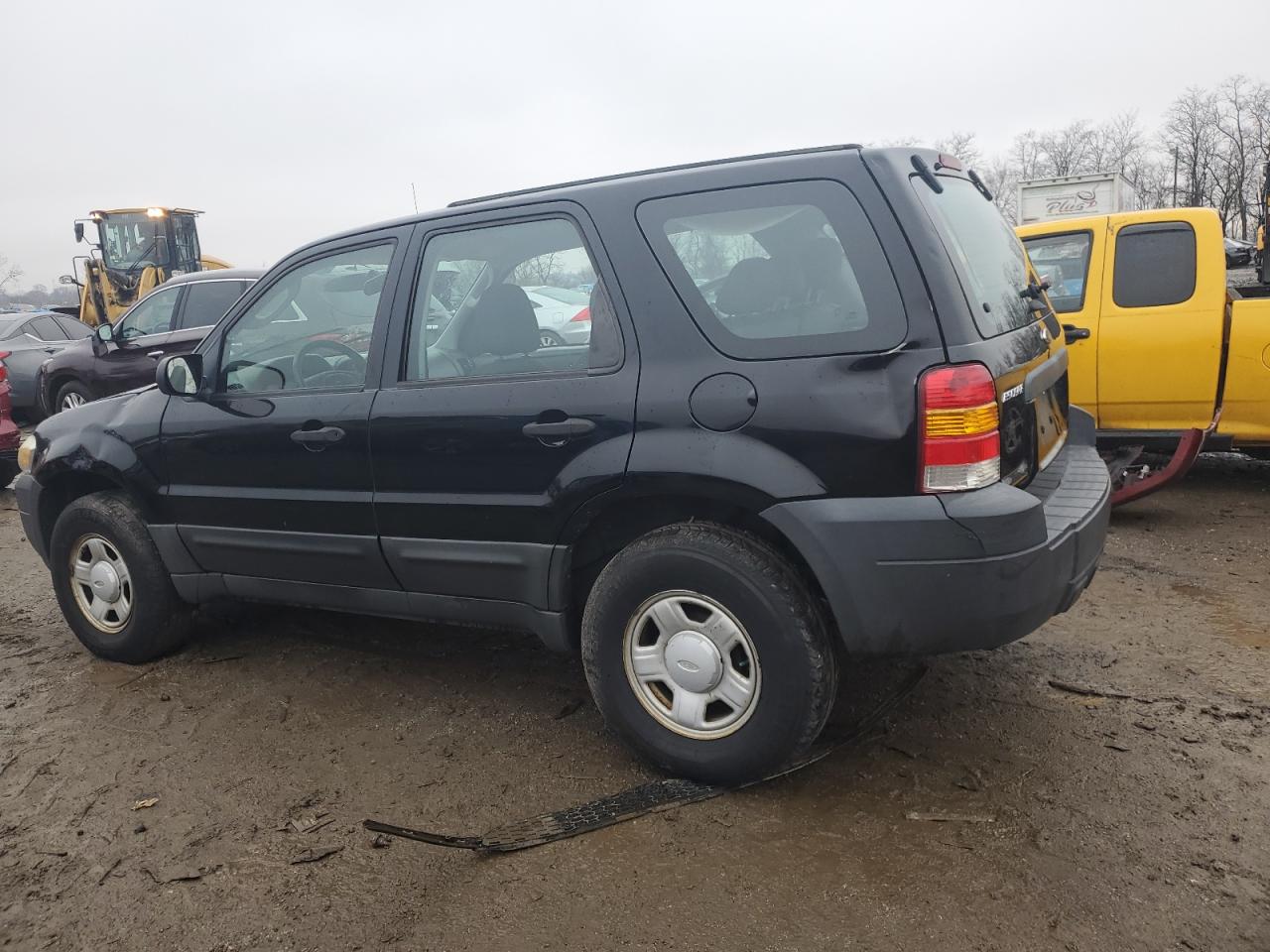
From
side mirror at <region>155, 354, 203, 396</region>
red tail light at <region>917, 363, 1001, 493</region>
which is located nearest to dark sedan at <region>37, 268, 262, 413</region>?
side mirror at <region>155, 354, 203, 396</region>

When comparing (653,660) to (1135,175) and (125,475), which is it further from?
(1135,175)

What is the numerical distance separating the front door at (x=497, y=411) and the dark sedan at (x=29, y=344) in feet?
35.4

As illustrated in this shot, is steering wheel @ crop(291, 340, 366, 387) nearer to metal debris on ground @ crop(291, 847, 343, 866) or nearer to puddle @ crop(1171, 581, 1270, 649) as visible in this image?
metal debris on ground @ crop(291, 847, 343, 866)

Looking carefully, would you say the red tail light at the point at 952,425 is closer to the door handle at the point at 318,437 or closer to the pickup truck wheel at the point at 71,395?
the door handle at the point at 318,437

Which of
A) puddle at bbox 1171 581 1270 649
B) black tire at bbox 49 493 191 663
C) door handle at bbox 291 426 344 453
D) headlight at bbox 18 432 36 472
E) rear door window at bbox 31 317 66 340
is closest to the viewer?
door handle at bbox 291 426 344 453

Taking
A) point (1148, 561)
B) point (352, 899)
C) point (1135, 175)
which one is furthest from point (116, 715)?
point (1135, 175)

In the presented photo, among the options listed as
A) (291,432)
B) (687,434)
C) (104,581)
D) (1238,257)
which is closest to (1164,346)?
(687,434)

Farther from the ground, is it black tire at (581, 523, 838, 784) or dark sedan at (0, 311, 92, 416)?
dark sedan at (0, 311, 92, 416)

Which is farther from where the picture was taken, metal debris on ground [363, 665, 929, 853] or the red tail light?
metal debris on ground [363, 665, 929, 853]

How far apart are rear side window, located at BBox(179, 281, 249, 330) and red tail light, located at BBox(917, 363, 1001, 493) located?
915 cm

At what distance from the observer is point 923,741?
3.21 meters

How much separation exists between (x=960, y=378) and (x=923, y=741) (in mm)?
1311

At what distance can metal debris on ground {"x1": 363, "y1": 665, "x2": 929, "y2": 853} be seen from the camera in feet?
9.05

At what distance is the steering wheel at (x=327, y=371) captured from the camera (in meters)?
3.51
